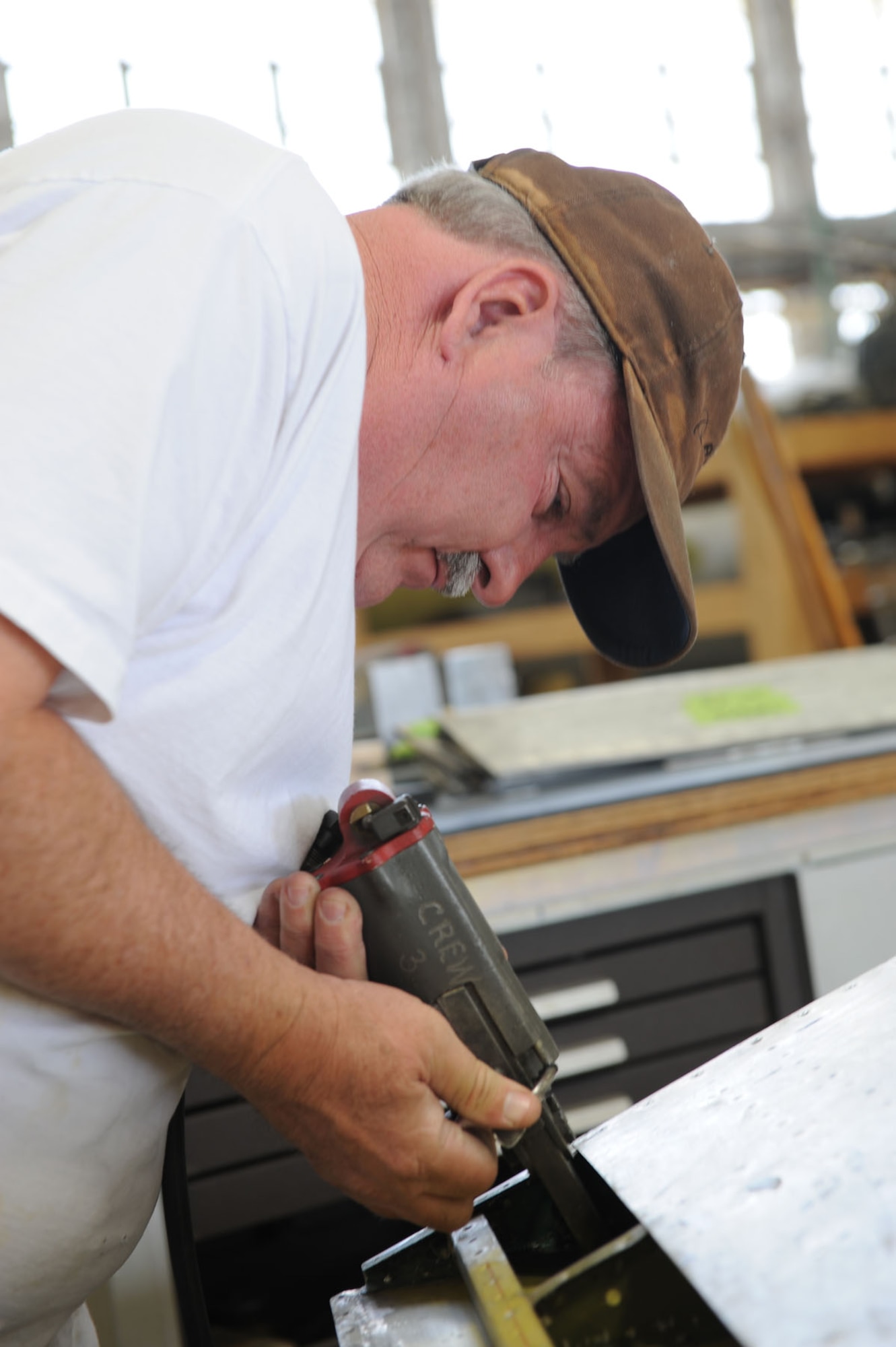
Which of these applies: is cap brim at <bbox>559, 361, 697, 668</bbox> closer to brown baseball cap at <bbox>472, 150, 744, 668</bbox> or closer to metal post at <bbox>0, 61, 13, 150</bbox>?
brown baseball cap at <bbox>472, 150, 744, 668</bbox>

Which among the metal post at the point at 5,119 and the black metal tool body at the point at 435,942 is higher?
the metal post at the point at 5,119

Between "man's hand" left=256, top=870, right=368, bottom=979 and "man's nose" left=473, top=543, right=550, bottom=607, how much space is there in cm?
31

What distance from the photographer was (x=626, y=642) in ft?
3.74

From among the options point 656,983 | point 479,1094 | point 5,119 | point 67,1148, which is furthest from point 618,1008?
point 5,119

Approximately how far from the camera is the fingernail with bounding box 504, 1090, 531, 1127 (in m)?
0.70

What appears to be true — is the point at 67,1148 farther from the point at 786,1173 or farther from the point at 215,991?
the point at 786,1173

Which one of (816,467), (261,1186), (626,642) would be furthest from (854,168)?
(261,1186)

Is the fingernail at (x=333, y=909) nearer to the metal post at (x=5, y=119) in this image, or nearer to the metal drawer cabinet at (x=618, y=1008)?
the metal drawer cabinet at (x=618, y=1008)

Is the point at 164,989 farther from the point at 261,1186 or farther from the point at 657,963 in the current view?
the point at 657,963

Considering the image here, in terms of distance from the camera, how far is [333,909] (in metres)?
0.71

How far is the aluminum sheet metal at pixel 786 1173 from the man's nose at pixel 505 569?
429mm

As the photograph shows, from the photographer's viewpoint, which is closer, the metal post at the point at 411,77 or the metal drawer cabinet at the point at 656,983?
the metal drawer cabinet at the point at 656,983

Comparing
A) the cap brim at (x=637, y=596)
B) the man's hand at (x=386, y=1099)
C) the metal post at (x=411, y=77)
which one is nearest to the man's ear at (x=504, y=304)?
the cap brim at (x=637, y=596)

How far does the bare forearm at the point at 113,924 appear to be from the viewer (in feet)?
1.82
